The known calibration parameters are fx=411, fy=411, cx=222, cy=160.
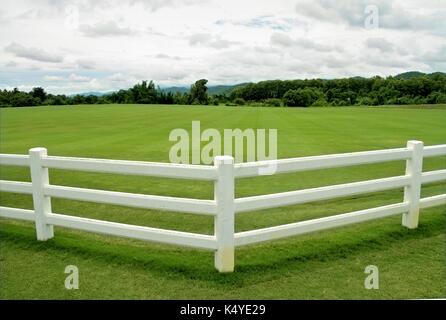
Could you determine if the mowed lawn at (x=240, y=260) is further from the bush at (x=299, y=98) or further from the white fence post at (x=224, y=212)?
the bush at (x=299, y=98)

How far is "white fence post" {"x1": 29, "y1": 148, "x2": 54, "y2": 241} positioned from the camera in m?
5.31

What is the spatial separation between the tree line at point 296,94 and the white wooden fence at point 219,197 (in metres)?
63.5

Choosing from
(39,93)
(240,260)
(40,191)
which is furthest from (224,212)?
(39,93)

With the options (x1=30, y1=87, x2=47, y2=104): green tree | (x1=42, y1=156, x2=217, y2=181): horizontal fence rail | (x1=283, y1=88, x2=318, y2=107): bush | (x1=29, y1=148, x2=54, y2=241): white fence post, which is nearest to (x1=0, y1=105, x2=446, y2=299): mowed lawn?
(x1=29, y1=148, x2=54, y2=241): white fence post

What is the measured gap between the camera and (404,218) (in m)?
6.01

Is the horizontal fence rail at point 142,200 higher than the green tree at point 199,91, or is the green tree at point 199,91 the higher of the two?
the green tree at point 199,91

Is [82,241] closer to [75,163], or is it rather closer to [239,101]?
[75,163]

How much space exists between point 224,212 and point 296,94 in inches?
4091

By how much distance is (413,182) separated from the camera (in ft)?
19.0

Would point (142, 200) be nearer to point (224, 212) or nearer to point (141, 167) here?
point (141, 167)

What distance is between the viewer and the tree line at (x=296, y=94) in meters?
Result: 72.3

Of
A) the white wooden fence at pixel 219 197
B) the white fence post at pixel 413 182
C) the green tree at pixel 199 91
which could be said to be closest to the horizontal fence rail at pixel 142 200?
the white wooden fence at pixel 219 197

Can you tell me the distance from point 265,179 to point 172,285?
5.92m
